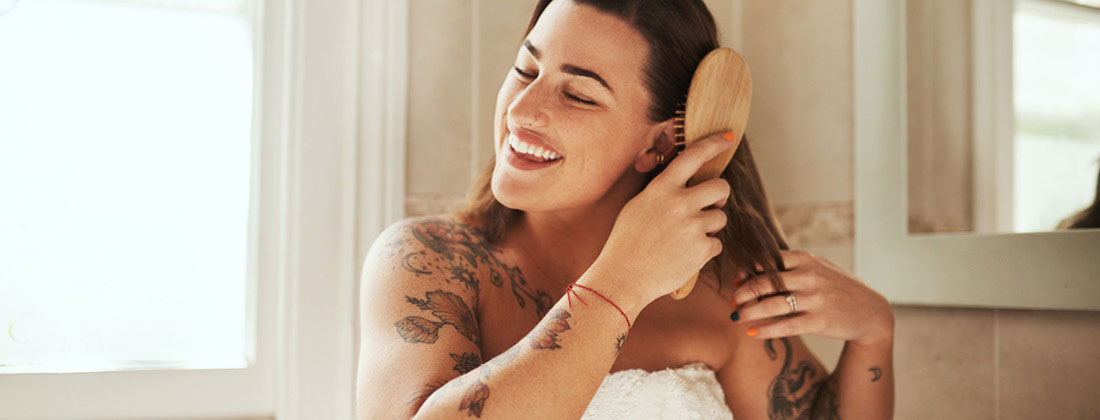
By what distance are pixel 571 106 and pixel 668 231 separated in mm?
207

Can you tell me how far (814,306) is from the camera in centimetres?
104

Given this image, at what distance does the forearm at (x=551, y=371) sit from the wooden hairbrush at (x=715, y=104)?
6.2 inches

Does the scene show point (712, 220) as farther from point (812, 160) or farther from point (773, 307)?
point (812, 160)

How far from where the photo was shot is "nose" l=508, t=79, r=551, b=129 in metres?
0.96

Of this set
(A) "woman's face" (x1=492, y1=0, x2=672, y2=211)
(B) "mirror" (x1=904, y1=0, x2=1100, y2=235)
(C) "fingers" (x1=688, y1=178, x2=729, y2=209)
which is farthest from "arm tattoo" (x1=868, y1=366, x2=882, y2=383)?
(A) "woman's face" (x1=492, y1=0, x2=672, y2=211)

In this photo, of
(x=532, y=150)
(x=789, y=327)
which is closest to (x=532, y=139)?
(x=532, y=150)

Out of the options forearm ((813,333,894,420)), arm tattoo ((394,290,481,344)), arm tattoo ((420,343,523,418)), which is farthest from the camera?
forearm ((813,333,894,420))

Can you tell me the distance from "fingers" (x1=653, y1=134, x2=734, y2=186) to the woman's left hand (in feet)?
0.62

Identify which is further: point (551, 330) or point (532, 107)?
point (532, 107)

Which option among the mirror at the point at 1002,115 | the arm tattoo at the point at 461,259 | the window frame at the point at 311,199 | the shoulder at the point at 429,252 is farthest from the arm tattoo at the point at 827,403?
the window frame at the point at 311,199

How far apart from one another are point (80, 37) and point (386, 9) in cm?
49

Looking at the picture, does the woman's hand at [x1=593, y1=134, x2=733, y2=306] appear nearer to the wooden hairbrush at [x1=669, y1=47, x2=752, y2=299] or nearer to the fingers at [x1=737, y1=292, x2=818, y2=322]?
the wooden hairbrush at [x1=669, y1=47, x2=752, y2=299]

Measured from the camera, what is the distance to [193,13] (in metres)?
1.33

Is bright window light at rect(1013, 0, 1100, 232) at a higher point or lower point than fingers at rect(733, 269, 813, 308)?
higher
